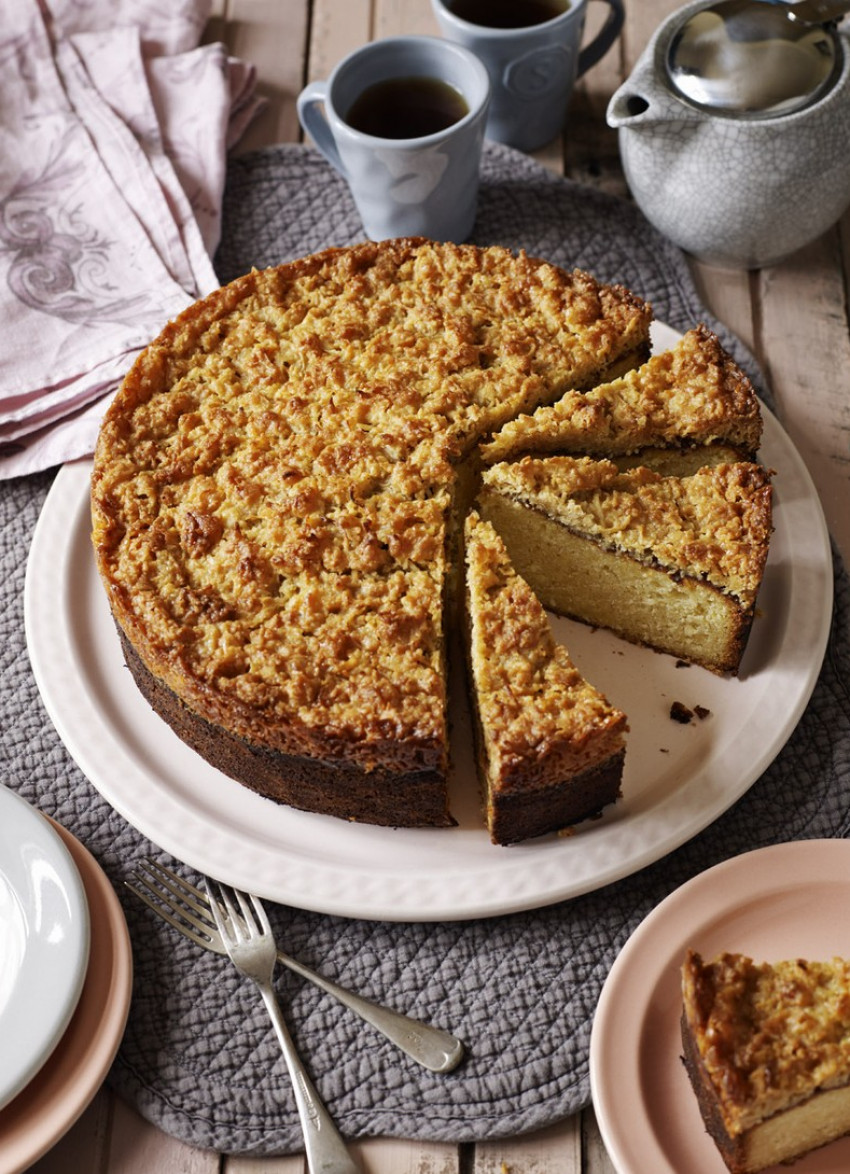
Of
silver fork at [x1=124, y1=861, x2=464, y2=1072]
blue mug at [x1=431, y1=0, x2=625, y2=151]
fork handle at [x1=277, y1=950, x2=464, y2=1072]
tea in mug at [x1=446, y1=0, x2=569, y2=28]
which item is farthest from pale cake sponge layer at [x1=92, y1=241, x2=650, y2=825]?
tea in mug at [x1=446, y1=0, x2=569, y2=28]

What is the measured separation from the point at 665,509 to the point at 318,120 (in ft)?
6.80

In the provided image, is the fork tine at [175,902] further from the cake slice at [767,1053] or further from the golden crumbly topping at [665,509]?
the golden crumbly topping at [665,509]

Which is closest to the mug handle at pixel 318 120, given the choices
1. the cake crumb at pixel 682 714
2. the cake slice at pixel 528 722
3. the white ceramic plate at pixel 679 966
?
the cake slice at pixel 528 722

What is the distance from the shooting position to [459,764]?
11.9 ft

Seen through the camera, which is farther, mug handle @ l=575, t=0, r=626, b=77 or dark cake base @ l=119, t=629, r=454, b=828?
mug handle @ l=575, t=0, r=626, b=77

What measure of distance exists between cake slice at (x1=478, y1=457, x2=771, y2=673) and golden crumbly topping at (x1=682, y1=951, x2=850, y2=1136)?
993 millimetres

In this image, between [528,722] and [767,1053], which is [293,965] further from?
[767,1053]

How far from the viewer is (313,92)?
4.54 m

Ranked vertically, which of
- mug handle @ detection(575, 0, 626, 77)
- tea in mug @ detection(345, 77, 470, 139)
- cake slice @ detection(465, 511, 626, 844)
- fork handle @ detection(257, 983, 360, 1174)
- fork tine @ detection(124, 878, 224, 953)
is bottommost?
fork handle @ detection(257, 983, 360, 1174)

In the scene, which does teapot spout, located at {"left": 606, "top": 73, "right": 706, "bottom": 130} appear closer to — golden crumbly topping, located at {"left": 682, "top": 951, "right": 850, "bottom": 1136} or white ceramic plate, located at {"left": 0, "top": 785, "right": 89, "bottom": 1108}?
golden crumbly topping, located at {"left": 682, "top": 951, "right": 850, "bottom": 1136}

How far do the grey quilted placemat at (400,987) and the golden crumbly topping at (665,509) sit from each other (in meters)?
0.50

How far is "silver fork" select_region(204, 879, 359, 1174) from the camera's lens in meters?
3.03

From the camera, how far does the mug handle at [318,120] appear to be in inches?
179

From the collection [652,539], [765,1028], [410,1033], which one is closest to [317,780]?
[410,1033]
